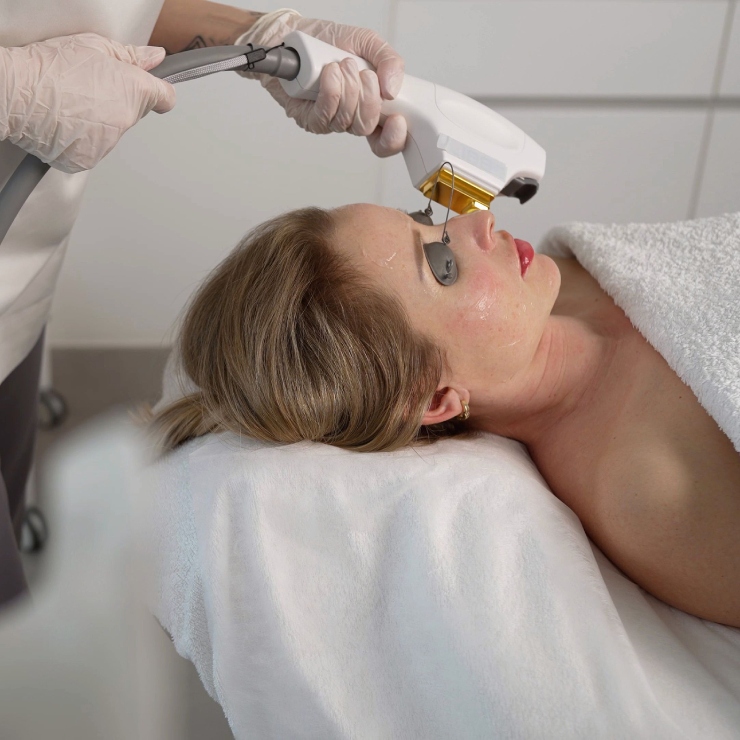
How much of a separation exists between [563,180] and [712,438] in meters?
1.51

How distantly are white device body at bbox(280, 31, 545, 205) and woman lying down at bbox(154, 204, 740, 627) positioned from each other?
0.10m

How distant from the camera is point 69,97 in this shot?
89cm

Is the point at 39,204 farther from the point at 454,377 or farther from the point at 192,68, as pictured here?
the point at 454,377

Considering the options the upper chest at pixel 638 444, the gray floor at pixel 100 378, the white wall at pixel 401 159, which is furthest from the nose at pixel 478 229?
the gray floor at pixel 100 378

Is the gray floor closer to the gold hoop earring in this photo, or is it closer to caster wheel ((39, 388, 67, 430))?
caster wheel ((39, 388, 67, 430))

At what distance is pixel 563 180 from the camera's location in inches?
93.9

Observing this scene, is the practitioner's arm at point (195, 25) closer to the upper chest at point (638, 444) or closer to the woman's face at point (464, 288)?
the woman's face at point (464, 288)

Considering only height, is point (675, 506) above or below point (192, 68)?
below

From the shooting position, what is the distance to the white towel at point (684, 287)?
104 cm

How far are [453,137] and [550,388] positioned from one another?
42 cm

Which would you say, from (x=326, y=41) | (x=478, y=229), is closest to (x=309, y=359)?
(x=478, y=229)

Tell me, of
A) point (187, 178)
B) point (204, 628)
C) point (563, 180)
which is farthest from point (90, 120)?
point (563, 180)

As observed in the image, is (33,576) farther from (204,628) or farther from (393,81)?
(393,81)

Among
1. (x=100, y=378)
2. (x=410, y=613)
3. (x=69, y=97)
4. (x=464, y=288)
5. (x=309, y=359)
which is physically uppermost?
(x=69, y=97)
